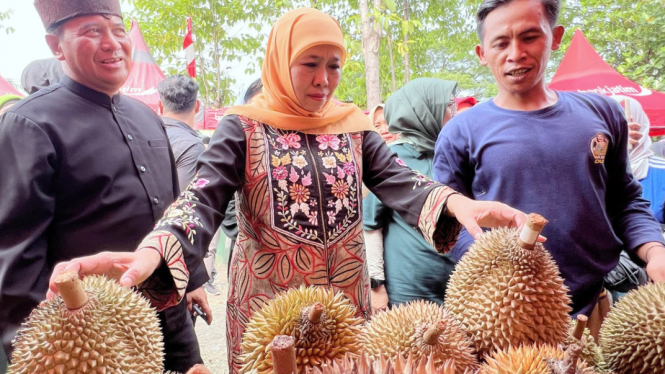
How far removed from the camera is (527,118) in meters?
1.75

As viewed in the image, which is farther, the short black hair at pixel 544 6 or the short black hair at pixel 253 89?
the short black hair at pixel 253 89

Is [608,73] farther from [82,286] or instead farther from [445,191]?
[82,286]

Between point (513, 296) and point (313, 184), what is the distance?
0.88m

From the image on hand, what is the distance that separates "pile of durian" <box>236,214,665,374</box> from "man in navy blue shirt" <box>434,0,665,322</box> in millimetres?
517

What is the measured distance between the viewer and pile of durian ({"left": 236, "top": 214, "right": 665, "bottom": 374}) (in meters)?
0.95

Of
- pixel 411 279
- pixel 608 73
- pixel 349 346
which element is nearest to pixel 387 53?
pixel 608 73

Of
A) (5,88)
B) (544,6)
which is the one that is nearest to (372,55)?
(5,88)

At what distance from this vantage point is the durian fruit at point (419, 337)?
92cm

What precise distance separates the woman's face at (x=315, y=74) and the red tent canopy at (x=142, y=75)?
6491mm

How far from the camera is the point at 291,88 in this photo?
178cm

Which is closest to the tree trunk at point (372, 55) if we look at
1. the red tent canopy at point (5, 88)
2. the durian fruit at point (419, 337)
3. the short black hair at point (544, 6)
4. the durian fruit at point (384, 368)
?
the red tent canopy at point (5, 88)

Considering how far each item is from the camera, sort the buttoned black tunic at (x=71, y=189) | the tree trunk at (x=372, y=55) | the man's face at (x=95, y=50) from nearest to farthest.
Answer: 1. the buttoned black tunic at (x=71, y=189)
2. the man's face at (x=95, y=50)
3. the tree trunk at (x=372, y=55)

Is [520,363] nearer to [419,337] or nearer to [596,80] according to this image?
[419,337]

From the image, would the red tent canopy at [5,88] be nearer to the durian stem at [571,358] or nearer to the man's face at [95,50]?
the man's face at [95,50]
